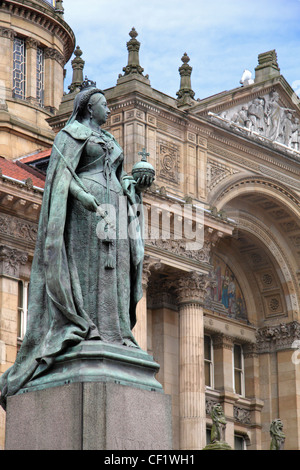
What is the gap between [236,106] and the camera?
4031 centimetres

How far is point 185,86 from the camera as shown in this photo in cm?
3891

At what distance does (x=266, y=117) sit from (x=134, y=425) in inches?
1274

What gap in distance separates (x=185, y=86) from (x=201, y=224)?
16.3ft

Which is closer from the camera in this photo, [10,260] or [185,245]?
[10,260]

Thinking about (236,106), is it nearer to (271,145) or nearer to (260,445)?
(271,145)

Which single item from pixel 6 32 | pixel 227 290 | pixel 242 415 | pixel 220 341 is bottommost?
pixel 242 415

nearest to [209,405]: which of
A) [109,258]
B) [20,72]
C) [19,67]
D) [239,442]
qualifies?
[239,442]

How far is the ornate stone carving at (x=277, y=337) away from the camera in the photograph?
141 feet

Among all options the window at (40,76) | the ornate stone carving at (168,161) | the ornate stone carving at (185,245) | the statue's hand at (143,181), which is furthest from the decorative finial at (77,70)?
the statue's hand at (143,181)

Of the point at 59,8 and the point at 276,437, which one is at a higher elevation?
the point at 59,8

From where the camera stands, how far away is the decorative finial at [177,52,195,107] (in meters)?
38.3

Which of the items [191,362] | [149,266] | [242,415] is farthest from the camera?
[242,415]

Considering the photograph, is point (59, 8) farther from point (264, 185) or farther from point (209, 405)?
point (209, 405)

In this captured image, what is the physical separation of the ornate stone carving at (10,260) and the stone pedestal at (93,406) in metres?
21.9
